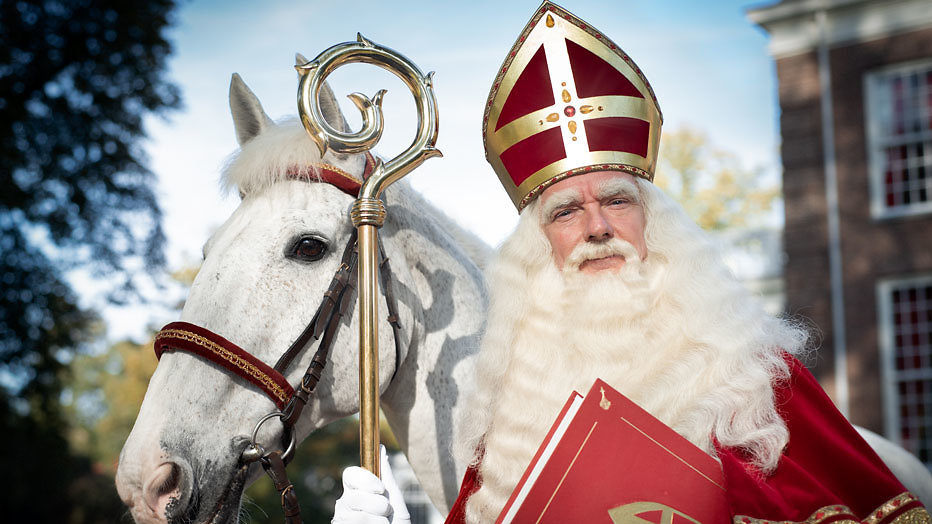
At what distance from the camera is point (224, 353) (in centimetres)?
245

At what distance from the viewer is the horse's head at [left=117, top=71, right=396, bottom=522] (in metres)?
2.34

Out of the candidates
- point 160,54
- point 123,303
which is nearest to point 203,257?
point 123,303

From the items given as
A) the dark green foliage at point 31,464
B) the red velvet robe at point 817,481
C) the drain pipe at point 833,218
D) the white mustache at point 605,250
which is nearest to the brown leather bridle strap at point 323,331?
the white mustache at point 605,250

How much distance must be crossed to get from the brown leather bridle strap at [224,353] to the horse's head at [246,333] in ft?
0.12

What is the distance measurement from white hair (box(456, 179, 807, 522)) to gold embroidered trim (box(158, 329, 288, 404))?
637 mm

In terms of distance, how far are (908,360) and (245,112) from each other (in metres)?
12.4

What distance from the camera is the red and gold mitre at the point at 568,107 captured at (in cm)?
263

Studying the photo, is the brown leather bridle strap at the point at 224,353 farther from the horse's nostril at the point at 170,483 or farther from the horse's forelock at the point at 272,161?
the horse's forelock at the point at 272,161

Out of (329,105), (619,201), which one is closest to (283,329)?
(329,105)

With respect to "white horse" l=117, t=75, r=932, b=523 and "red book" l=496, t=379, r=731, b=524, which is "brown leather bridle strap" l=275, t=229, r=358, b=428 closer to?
"white horse" l=117, t=75, r=932, b=523

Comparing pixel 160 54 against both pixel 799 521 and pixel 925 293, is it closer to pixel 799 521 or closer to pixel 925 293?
pixel 925 293

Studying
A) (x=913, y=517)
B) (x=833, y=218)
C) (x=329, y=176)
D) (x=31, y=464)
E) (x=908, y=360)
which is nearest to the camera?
(x=913, y=517)

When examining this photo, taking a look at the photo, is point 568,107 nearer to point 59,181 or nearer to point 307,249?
point 307,249

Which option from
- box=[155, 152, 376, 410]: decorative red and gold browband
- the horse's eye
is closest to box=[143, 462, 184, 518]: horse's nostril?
box=[155, 152, 376, 410]: decorative red and gold browband
